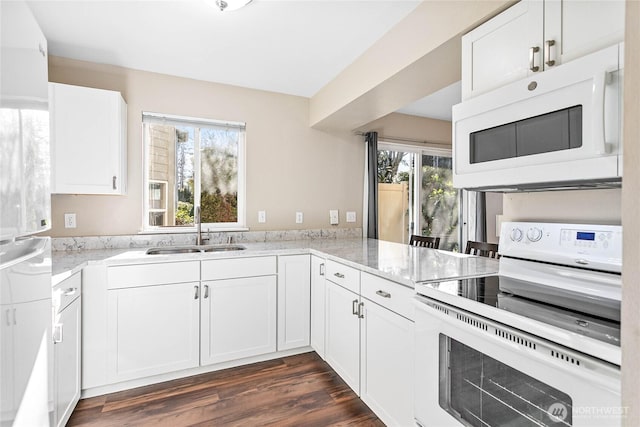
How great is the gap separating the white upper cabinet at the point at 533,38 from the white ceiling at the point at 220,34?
61 centimetres

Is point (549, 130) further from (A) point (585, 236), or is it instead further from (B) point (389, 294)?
(B) point (389, 294)

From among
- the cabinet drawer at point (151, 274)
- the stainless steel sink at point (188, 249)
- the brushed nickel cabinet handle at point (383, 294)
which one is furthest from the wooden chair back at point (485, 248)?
the cabinet drawer at point (151, 274)

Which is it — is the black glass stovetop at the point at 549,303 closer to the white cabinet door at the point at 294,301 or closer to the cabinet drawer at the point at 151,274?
the white cabinet door at the point at 294,301

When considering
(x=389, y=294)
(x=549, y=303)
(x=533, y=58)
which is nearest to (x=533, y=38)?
(x=533, y=58)

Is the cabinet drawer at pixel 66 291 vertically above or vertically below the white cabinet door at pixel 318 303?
above

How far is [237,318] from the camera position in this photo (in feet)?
8.02

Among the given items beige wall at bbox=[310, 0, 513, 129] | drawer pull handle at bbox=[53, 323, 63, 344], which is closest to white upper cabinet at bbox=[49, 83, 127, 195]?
drawer pull handle at bbox=[53, 323, 63, 344]

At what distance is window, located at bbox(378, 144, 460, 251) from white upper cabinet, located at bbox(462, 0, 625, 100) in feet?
7.86

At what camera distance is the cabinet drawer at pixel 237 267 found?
2.36 m

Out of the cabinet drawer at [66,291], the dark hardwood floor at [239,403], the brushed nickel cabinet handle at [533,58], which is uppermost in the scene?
the brushed nickel cabinet handle at [533,58]

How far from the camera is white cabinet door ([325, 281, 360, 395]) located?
197 cm

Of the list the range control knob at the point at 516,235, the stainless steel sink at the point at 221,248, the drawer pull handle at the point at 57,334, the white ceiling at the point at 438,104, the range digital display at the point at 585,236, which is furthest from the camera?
the white ceiling at the point at 438,104

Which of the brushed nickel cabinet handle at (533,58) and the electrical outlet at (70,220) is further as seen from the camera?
the electrical outlet at (70,220)

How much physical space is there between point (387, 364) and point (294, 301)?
111cm
